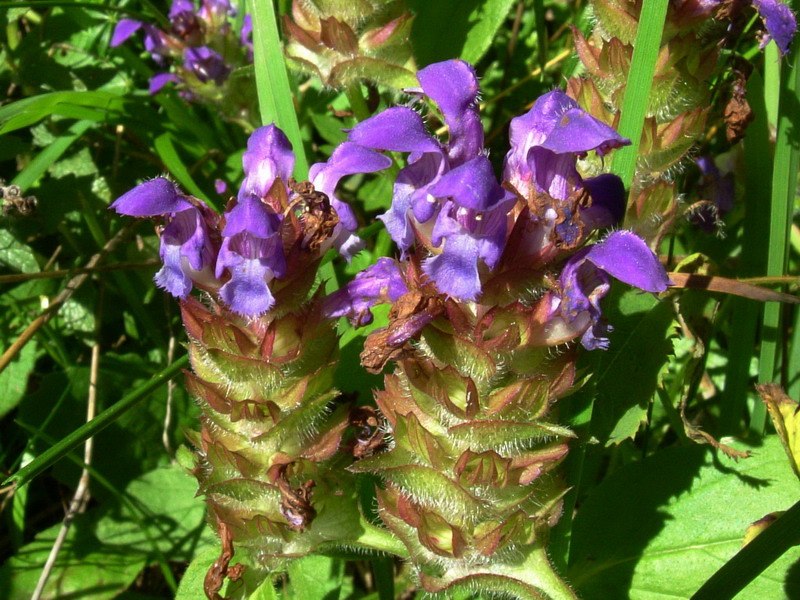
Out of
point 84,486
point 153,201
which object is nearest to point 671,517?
point 153,201

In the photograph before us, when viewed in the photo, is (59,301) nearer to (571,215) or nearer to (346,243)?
(346,243)

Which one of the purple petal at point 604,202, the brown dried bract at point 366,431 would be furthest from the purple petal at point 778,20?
the brown dried bract at point 366,431

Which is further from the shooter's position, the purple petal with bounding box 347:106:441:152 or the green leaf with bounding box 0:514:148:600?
the green leaf with bounding box 0:514:148:600

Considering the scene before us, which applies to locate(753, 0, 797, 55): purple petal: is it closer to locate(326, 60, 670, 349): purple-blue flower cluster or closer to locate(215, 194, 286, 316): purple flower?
Answer: locate(326, 60, 670, 349): purple-blue flower cluster

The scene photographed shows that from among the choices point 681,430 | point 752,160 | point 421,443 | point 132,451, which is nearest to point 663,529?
point 681,430

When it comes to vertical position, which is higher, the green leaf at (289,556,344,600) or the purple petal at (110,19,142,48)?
the purple petal at (110,19,142,48)

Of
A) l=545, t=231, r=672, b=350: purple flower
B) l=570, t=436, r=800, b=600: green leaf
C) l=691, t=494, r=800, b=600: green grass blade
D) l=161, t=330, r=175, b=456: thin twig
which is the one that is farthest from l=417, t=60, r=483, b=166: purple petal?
l=161, t=330, r=175, b=456: thin twig
